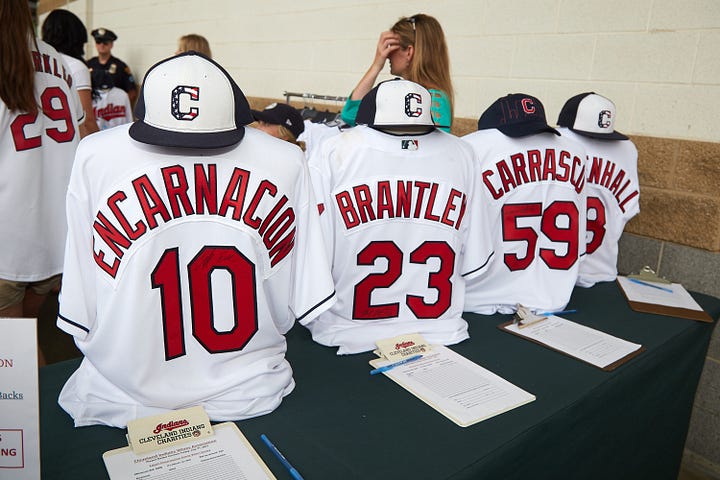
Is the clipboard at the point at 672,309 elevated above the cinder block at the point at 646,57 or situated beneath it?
situated beneath

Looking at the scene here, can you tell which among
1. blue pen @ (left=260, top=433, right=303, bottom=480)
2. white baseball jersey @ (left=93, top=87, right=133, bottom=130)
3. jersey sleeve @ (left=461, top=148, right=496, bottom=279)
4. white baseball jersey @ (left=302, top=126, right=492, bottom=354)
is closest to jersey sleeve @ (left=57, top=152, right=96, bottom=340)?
blue pen @ (left=260, top=433, right=303, bottom=480)

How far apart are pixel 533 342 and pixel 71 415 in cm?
125

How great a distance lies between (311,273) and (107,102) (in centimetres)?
371

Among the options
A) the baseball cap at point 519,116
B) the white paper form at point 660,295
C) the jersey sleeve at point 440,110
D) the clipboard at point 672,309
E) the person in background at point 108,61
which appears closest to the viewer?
the jersey sleeve at point 440,110

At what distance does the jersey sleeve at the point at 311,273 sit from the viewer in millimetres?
1210

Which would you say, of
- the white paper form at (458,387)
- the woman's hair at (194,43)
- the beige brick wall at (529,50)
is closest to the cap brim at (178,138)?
the white paper form at (458,387)

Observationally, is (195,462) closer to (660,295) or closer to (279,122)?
(279,122)

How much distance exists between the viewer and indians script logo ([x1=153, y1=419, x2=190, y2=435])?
3.45 feet

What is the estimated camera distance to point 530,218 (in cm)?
193

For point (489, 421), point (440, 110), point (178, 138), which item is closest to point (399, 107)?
point (440, 110)

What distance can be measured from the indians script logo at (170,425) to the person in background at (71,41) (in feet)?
6.02

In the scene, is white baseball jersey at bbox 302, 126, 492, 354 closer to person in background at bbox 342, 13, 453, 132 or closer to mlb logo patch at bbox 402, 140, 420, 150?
mlb logo patch at bbox 402, 140, 420, 150

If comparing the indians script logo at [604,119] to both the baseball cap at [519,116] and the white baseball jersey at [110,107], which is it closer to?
the baseball cap at [519,116]

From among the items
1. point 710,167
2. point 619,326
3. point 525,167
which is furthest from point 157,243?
point 710,167
